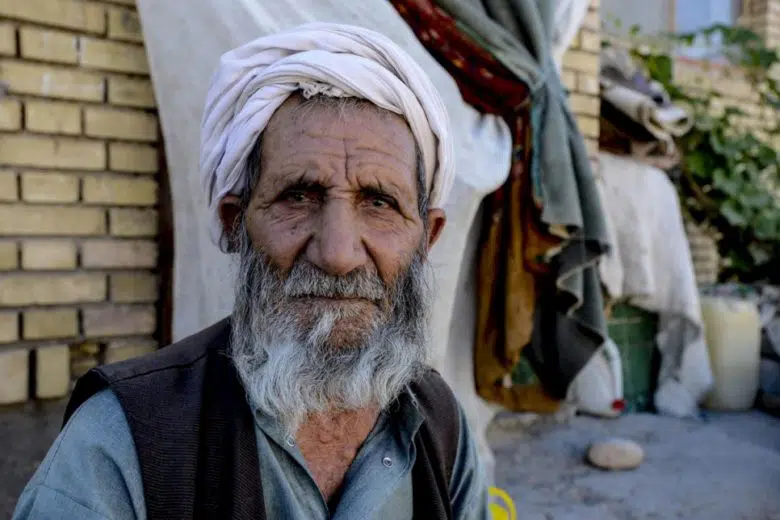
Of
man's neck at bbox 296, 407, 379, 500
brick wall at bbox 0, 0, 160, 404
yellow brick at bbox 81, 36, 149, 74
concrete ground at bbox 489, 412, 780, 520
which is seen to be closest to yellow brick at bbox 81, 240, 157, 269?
brick wall at bbox 0, 0, 160, 404

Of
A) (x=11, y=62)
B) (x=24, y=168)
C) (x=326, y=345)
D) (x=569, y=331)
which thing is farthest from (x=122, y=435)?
(x=569, y=331)

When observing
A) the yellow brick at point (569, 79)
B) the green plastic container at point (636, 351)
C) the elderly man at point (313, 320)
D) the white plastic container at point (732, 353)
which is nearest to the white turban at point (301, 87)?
the elderly man at point (313, 320)

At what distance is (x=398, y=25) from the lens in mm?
2402

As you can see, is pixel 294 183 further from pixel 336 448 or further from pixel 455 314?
pixel 455 314

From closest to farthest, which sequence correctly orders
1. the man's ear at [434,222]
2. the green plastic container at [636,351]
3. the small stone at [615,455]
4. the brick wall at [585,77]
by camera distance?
the man's ear at [434,222] → the small stone at [615,455] → the brick wall at [585,77] → the green plastic container at [636,351]

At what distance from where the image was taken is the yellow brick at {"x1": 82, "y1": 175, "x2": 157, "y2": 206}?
2.64m

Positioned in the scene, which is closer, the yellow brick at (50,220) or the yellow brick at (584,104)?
the yellow brick at (50,220)

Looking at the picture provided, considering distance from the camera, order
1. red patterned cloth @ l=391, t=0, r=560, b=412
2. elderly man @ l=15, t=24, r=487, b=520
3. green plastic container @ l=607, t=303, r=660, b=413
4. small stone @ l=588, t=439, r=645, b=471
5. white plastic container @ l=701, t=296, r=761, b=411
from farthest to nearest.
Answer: white plastic container @ l=701, t=296, r=761, b=411
green plastic container @ l=607, t=303, r=660, b=413
small stone @ l=588, t=439, r=645, b=471
red patterned cloth @ l=391, t=0, r=560, b=412
elderly man @ l=15, t=24, r=487, b=520

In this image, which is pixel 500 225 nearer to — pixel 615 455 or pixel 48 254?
pixel 615 455

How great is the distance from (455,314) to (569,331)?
1.65ft

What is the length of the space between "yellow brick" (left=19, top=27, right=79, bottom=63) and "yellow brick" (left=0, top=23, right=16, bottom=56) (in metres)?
0.02

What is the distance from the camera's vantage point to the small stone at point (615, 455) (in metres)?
Answer: 3.74

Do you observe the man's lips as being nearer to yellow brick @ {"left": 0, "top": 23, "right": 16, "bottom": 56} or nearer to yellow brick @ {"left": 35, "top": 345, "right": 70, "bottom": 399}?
Result: yellow brick @ {"left": 35, "top": 345, "right": 70, "bottom": 399}

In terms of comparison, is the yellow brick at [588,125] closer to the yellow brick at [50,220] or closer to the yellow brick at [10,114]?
the yellow brick at [50,220]
